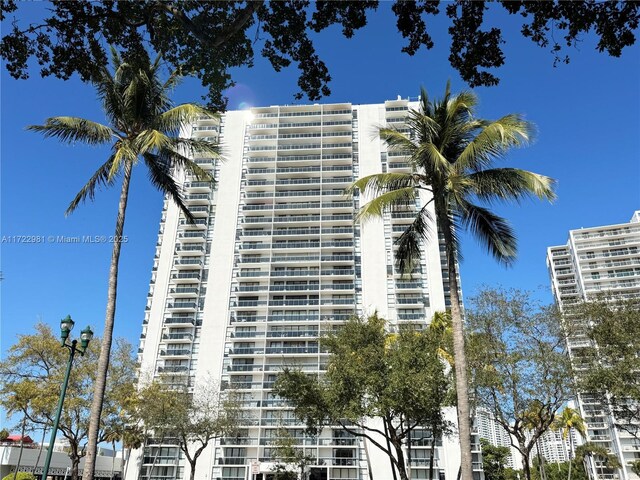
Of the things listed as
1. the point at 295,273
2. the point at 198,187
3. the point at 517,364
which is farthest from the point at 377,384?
the point at 198,187

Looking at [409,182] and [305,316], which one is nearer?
[409,182]

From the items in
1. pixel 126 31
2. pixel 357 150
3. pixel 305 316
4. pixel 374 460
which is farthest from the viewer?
pixel 357 150

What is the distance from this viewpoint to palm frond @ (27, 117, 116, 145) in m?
14.4

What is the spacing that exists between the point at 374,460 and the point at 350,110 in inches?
1952

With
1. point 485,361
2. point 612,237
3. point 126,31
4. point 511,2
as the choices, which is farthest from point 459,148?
point 612,237

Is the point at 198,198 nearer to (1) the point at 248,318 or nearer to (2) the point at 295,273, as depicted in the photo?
(2) the point at 295,273

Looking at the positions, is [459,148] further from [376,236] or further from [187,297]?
[187,297]

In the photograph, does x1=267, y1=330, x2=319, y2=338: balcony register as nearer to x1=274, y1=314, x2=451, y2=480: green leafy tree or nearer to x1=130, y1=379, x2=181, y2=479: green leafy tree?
x1=130, y1=379, x2=181, y2=479: green leafy tree

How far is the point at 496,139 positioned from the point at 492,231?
2.95 m

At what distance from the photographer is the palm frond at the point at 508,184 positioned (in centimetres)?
1228

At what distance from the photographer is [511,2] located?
310 inches

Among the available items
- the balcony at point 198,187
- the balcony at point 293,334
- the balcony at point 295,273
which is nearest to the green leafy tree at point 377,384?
the balcony at point 293,334

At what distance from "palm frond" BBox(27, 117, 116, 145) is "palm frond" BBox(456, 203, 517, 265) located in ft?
37.2

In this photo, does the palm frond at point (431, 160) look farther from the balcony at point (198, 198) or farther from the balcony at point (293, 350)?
the balcony at point (198, 198)
